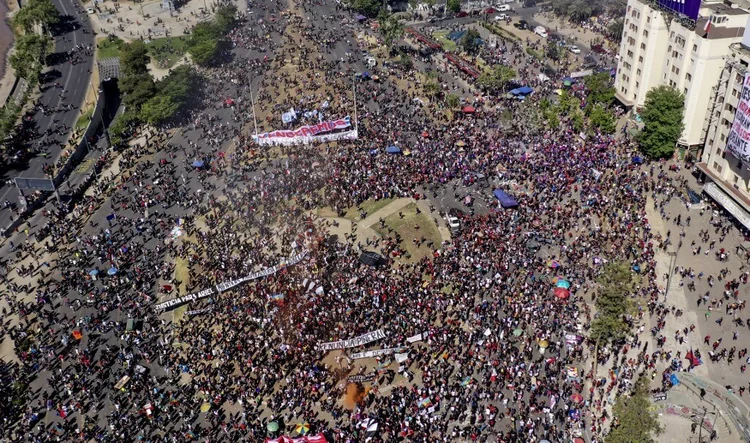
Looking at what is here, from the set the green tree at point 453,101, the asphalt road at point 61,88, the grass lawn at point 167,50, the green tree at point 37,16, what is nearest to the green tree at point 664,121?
the green tree at point 453,101

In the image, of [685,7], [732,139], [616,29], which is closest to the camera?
[732,139]

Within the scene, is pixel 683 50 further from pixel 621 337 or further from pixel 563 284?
pixel 621 337

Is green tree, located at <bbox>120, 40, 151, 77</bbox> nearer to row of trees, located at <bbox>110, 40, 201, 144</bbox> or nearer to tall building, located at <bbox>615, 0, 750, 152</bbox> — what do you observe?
row of trees, located at <bbox>110, 40, 201, 144</bbox>

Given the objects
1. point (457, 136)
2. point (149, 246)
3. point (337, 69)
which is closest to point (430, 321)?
point (149, 246)

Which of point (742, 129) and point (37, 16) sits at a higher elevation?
point (742, 129)

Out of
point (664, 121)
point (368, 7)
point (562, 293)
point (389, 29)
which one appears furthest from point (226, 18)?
point (562, 293)

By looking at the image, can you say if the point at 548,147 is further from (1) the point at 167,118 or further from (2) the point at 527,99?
(1) the point at 167,118
